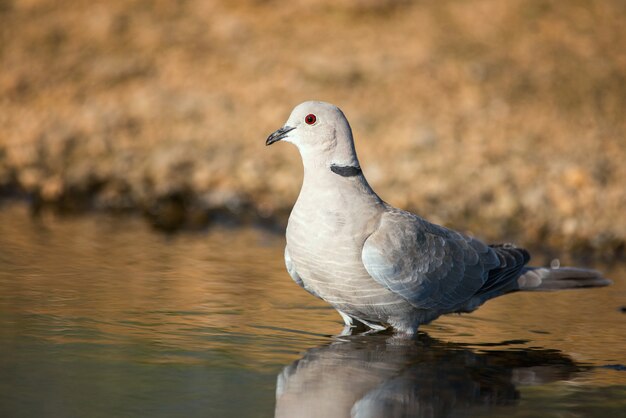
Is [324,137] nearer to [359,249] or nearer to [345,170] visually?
[345,170]

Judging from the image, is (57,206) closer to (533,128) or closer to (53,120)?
(53,120)

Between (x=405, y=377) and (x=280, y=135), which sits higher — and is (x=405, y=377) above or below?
below

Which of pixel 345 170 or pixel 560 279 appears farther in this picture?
pixel 560 279

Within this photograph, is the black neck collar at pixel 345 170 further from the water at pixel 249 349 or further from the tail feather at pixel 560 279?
the tail feather at pixel 560 279

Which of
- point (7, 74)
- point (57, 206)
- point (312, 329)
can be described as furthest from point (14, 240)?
point (7, 74)

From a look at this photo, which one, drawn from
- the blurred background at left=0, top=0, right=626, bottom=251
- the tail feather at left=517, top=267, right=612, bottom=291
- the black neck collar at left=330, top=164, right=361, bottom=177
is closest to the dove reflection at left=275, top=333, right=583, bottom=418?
the black neck collar at left=330, top=164, right=361, bottom=177

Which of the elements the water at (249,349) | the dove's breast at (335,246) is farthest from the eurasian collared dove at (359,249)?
the water at (249,349)

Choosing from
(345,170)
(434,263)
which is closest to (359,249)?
(345,170)

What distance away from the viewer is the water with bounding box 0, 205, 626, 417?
4.61m

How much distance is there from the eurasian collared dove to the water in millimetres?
230

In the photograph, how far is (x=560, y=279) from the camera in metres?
6.97

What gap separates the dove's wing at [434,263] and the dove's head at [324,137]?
453 millimetres

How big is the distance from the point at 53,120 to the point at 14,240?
3548 millimetres

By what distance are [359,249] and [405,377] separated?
86 centimetres
